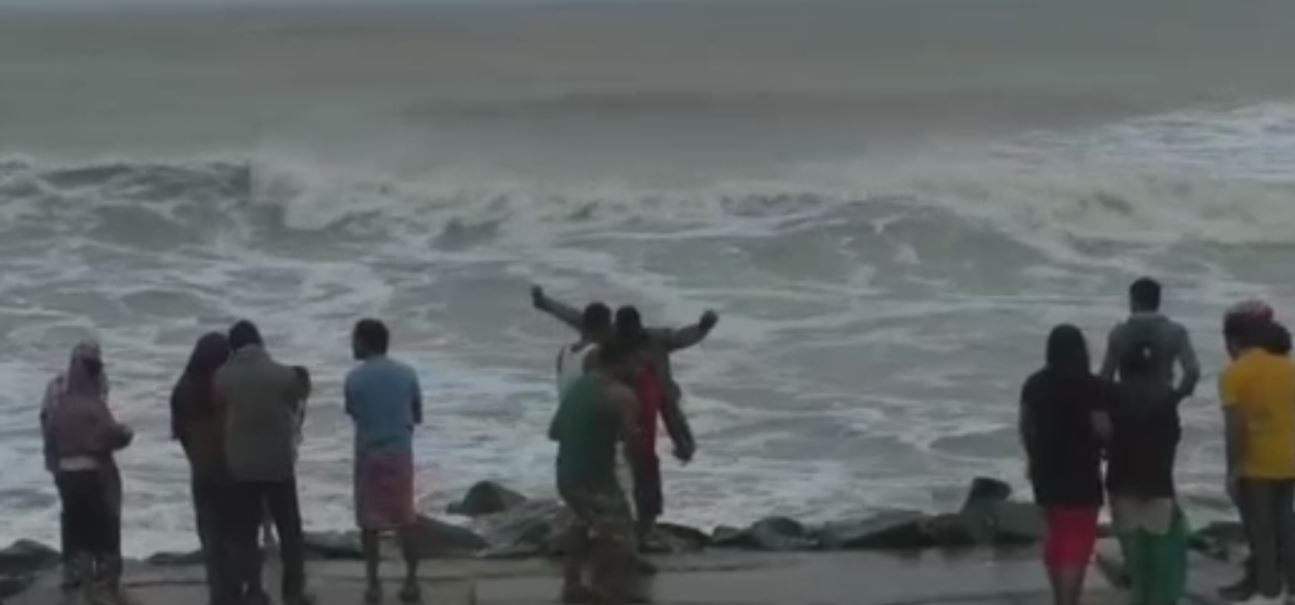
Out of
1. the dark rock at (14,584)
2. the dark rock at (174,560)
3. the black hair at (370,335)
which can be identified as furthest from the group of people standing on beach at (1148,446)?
the dark rock at (14,584)

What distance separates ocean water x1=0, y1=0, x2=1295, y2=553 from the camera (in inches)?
668

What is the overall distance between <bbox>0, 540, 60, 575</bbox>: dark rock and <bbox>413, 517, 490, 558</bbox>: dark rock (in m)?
1.96

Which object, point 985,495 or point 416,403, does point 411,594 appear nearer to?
point 416,403

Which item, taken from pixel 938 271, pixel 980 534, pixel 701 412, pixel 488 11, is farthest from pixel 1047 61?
pixel 488 11

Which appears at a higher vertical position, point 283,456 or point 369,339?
point 369,339

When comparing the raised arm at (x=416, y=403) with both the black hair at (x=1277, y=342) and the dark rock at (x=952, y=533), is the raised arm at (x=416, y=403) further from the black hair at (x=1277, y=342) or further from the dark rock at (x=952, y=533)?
the black hair at (x=1277, y=342)

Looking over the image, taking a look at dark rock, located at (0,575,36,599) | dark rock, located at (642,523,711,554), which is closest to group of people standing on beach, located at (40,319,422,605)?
dark rock, located at (0,575,36,599)

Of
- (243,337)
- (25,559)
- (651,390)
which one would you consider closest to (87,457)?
(243,337)

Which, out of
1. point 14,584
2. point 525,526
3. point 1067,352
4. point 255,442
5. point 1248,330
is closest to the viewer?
point 1067,352

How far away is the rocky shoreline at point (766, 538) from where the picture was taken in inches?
501

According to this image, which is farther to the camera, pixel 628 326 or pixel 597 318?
pixel 628 326

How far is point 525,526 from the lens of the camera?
43.4 ft

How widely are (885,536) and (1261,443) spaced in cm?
267

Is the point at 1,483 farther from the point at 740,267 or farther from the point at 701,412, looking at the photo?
the point at 740,267
